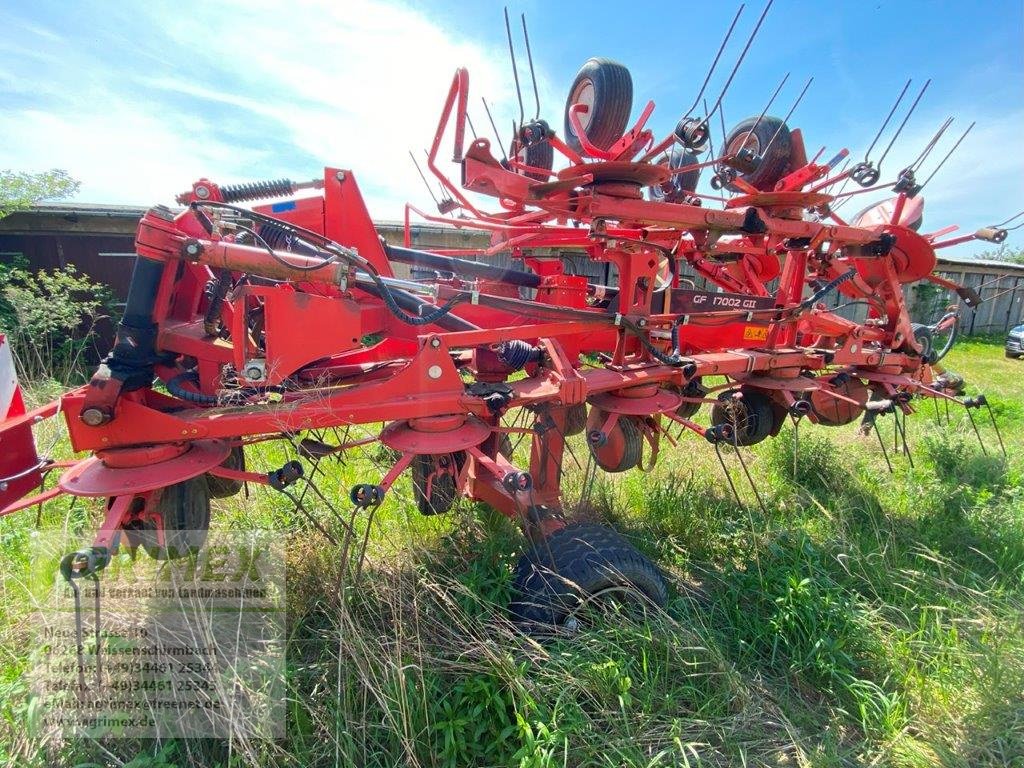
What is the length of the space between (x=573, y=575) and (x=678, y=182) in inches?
160

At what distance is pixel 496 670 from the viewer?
2146 mm

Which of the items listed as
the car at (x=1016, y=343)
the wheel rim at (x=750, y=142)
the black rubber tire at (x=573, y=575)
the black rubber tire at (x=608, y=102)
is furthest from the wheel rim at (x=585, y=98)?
the car at (x=1016, y=343)

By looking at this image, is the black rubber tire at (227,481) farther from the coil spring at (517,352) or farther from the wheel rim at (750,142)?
the wheel rim at (750,142)

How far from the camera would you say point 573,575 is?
2459 mm

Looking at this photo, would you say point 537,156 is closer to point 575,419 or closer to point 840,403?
point 575,419

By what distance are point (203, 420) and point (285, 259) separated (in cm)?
78

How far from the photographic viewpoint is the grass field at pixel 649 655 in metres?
2.00

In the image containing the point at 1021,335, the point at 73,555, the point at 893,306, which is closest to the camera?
the point at 73,555

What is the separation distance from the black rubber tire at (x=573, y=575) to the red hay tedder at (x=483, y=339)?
0.01 m

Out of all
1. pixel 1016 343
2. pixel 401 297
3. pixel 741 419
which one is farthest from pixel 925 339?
pixel 1016 343

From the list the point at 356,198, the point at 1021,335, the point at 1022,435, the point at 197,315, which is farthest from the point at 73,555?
the point at 1021,335

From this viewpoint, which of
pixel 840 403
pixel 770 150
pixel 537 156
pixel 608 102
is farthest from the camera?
pixel 840 403

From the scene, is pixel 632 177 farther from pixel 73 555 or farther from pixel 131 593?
pixel 131 593

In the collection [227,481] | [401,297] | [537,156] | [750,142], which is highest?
[750,142]
